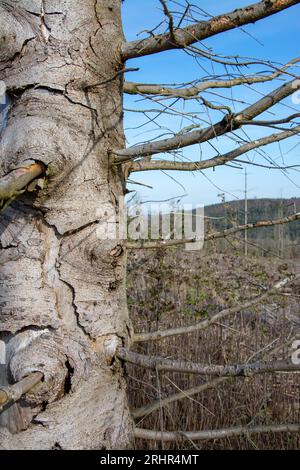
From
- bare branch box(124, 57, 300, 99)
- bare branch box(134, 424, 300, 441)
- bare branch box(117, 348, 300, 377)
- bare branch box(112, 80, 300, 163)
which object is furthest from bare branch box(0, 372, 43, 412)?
bare branch box(124, 57, 300, 99)

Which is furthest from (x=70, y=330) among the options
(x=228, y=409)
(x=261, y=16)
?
(x=228, y=409)

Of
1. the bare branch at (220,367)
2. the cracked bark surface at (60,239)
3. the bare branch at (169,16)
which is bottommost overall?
the bare branch at (220,367)

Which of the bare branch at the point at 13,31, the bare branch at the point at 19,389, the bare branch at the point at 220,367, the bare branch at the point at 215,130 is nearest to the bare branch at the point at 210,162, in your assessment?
the bare branch at the point at 215,130

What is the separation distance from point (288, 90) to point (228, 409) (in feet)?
6.56

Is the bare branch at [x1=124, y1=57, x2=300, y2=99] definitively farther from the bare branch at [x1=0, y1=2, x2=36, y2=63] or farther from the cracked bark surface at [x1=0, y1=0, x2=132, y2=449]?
the bare branch at [x1=0, y1=2, x2=36, y2=63]

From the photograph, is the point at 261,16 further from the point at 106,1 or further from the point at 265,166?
the point at 106,1

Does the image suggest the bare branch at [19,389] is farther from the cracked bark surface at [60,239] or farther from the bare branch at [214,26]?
the bare branch at [214,26]

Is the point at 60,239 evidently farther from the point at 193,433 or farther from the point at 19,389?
the point at 193,433

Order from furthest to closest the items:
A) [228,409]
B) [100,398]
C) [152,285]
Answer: [152,285] → [228,409] → [100,398]

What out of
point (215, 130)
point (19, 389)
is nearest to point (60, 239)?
point (19, 389)

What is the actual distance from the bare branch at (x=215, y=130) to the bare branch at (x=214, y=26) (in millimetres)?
209

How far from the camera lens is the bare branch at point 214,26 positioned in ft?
4.39

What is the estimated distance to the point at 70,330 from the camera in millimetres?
1487

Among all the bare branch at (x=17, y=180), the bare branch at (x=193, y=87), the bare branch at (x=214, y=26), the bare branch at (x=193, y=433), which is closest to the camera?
the bare branch at (x=17, y=180)
